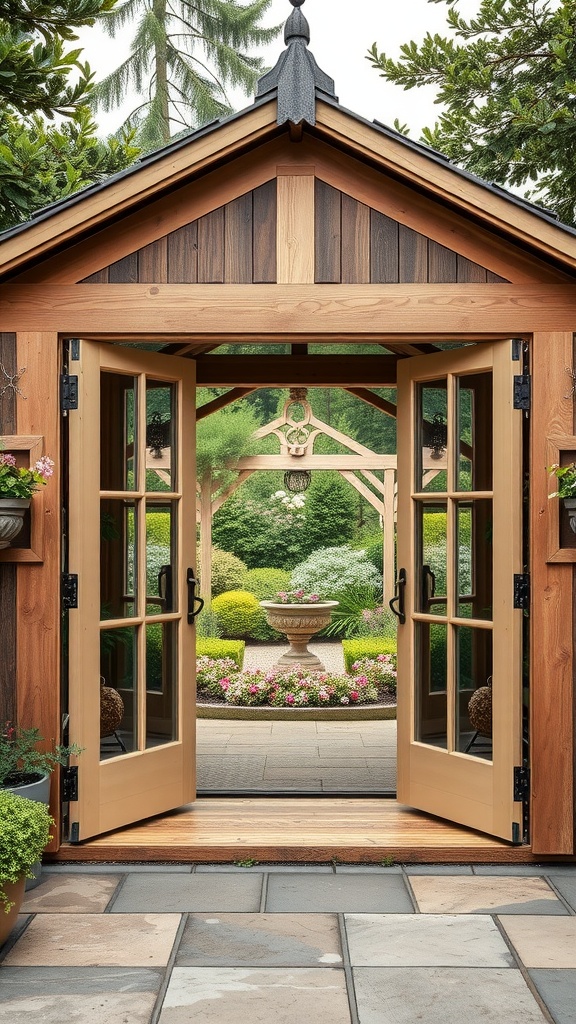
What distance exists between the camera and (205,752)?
6.59 m

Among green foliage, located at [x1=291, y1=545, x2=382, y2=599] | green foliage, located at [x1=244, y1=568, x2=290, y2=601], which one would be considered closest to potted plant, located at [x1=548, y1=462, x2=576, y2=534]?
green foliage, located at [x1=291, y1=545, x2=382, y2=599]

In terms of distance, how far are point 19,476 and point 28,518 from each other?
33 cm

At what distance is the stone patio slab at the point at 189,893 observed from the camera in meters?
3.76

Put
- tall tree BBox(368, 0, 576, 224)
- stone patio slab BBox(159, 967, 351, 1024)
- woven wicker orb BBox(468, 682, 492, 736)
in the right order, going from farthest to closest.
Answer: tall tree BBox(368, 0, 576, 224) < woven wicker orb BBox(468, 682, 492, 736) < stone patio slab BBox(159, 967, 351, 1024)

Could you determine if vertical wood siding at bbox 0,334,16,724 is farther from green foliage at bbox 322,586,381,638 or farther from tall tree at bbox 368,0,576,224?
green foliage at bbox 322,586,381,638

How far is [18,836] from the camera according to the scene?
3.24 meters

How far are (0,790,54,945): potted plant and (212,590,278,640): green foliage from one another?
31.1 feet

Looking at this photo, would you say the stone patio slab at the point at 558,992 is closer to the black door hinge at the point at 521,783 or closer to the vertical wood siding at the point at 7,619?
the black door hinge at the point at 521,783

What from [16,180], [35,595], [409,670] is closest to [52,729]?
[35,595]

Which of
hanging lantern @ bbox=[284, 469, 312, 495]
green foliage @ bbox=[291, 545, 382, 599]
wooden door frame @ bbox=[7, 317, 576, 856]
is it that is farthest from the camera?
green foliage @ bbox=[291, 545, 382, 599]

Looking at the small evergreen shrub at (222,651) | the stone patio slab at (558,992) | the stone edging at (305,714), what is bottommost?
the stone edging at (305,714)

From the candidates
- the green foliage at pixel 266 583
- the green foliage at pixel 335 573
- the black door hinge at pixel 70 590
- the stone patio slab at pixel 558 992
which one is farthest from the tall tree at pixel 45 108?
the green foliage at pixel 266 583

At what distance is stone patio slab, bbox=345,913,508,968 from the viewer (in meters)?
3.26

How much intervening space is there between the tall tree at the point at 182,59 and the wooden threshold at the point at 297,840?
1295 centimetres
